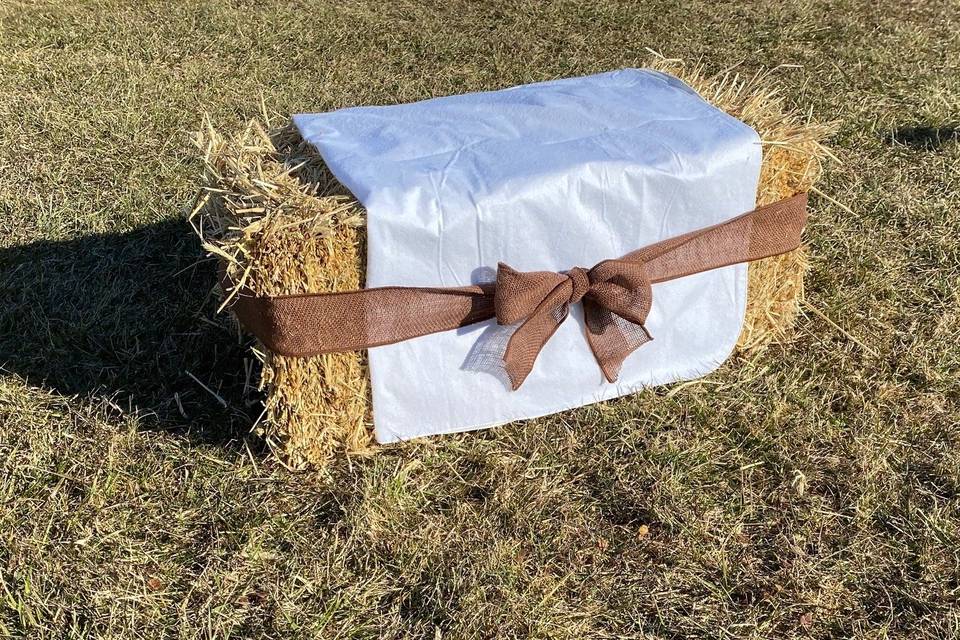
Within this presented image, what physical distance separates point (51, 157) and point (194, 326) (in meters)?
1.89

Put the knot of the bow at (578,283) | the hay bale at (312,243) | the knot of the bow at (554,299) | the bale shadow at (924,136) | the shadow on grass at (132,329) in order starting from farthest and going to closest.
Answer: the bale shadow at (924,136) < the shadow on grass at (132,329) < the knot of the bow at (578,283) < the knot of the bow at (554,299) < the hay bale at (312,243)

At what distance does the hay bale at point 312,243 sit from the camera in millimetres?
2232

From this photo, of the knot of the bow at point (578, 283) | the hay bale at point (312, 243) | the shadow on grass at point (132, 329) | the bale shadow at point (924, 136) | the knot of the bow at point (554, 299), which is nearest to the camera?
the hay bale at point (312, 243)

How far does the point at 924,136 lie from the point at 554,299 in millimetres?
3365

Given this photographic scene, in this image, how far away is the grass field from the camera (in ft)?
7.48

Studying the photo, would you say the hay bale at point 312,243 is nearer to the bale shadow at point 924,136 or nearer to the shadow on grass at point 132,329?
the shadow on grass at point 132,329

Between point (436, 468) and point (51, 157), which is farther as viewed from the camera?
point (51, 157)

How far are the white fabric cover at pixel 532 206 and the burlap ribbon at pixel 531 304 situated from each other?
52 mm

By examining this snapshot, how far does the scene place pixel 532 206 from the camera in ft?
7.70

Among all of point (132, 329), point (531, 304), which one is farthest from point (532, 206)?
point (132, 329)

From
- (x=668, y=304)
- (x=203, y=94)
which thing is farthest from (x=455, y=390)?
(x=203, y=94)

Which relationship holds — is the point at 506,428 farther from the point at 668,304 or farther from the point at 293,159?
the point at 293,159

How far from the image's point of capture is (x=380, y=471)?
2.63 meters

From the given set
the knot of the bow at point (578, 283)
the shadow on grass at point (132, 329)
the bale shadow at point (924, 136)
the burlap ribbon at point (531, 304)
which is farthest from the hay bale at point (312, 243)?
the bale shadow at point (924, 136)
